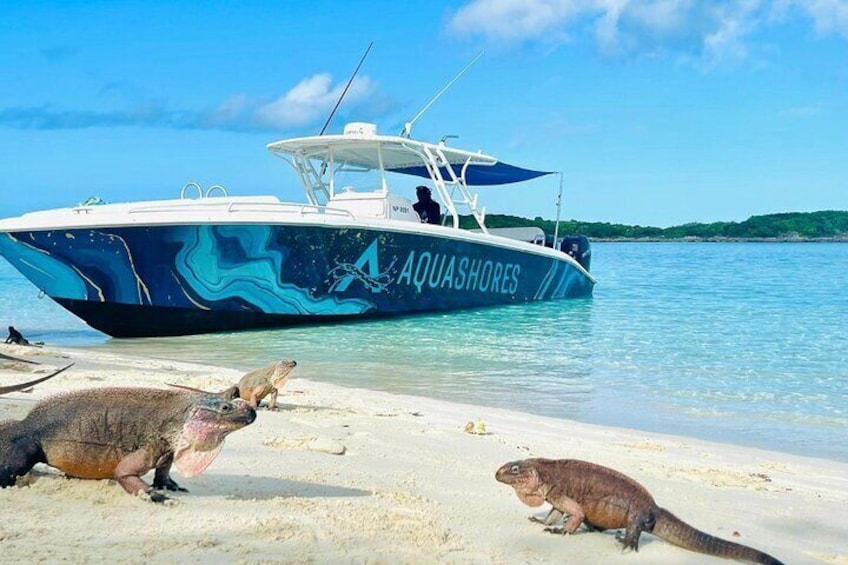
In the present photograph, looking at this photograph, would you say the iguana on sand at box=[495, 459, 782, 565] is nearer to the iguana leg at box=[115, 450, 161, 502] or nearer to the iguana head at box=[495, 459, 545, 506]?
the iguana head at box=[495, 459, 545, 506]

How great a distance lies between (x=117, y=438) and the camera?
2971 mm

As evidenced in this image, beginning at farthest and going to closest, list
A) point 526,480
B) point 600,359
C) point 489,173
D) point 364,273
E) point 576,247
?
point 576,247 < point 489,173 < point 364,273 < point 600,359 < point 526,480

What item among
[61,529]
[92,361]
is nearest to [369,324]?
[92,361]

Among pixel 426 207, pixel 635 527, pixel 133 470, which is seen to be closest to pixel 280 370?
pixel 133 470

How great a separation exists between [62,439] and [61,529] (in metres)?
0.47

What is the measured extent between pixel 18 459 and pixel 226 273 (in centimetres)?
849

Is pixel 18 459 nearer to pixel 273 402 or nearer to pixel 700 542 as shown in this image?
pixel 700 542

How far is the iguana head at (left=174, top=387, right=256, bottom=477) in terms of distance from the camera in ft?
9.41

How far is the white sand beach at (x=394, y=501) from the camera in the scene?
259 centimetres

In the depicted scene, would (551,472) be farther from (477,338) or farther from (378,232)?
(378,232)

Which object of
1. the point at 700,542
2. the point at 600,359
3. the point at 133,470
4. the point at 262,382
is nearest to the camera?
the point at 700,542

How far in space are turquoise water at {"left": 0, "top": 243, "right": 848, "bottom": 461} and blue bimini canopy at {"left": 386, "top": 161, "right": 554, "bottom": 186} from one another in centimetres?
243

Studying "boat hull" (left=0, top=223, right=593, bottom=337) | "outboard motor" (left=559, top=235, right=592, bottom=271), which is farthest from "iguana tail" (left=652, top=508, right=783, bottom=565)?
"outboard motor" (left=559, top=235, right=592, bottom=271)

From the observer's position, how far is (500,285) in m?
15.1
